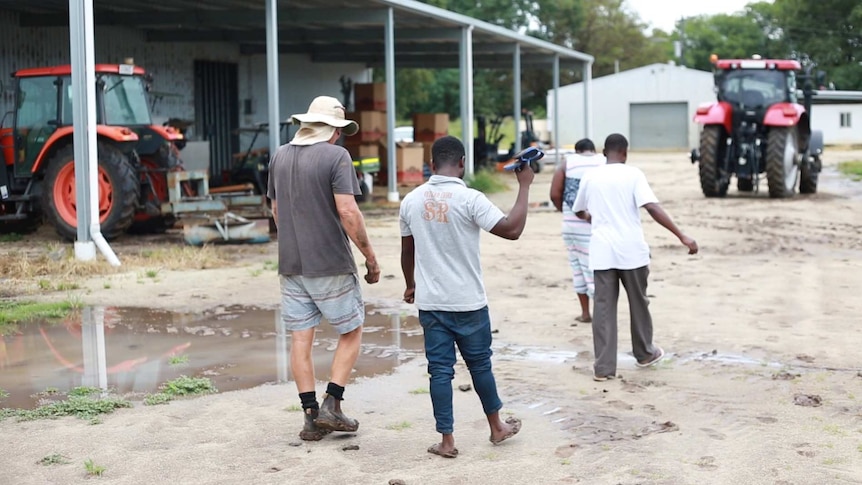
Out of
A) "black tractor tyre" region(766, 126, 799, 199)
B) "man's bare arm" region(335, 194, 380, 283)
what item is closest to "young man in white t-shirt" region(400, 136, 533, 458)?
"man's bare arm" region(335, 194, 380, 283)

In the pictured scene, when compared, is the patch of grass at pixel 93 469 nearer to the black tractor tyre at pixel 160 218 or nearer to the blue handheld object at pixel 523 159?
the blue handheld object at pixel 523 159

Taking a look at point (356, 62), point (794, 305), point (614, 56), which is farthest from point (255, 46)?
point (614, 56)

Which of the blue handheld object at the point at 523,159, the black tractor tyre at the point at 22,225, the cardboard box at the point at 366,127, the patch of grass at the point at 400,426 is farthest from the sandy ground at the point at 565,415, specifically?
the cardboard box at the point at 366,127

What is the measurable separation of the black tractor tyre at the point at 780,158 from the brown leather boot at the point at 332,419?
17.0 meters

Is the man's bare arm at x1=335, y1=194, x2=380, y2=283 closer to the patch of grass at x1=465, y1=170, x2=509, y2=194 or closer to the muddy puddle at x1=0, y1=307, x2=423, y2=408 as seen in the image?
the muddy puddle at x1=0, y1=307, x2=423, y2=408

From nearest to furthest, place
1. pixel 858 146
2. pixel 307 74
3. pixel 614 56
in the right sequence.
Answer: pixel 307 74 → pixel 858 146 → pixel 614 56

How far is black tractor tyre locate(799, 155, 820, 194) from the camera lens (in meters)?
23.6

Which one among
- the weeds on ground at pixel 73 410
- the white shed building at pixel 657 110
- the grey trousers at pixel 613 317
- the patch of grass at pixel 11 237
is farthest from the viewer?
the white shed building at pixel 657 110

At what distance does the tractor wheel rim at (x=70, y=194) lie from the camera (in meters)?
14.9

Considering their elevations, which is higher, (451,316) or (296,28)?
(296,28)

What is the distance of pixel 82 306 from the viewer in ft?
33.7

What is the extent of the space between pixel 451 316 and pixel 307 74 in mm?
24876

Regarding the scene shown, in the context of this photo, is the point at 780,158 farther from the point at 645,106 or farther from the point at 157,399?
the point at 645,106

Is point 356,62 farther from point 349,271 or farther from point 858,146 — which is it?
point 858,146
